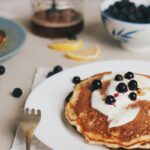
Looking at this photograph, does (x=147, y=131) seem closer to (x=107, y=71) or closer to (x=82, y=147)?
(x=82, y=147)

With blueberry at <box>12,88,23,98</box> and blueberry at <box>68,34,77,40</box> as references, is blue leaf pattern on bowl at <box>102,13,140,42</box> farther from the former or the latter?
blueberry at <box>12,88,23,98</box>

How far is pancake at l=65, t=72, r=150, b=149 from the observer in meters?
0.94

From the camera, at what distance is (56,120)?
1.03 metres

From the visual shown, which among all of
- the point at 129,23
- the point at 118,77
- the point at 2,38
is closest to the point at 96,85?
the point at 118,77

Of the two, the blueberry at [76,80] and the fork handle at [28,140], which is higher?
the fork handle at [28,140]

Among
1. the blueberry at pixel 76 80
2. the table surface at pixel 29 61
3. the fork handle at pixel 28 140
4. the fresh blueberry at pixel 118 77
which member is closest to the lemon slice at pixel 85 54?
the table surface at pixel 29 61

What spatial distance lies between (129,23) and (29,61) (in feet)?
1.13

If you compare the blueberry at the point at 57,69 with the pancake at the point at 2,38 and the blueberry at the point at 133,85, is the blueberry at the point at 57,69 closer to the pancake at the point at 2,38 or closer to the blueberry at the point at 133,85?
the pancake at the point at 2,38

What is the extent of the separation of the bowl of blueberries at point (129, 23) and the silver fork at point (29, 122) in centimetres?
50

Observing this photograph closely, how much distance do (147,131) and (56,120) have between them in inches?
8.6

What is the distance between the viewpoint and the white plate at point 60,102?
3.11ft

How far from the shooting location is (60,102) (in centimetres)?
111

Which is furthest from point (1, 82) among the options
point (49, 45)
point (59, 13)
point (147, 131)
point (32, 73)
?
point (147, 131)

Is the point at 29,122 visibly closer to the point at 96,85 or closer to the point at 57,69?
the point at 96,85
